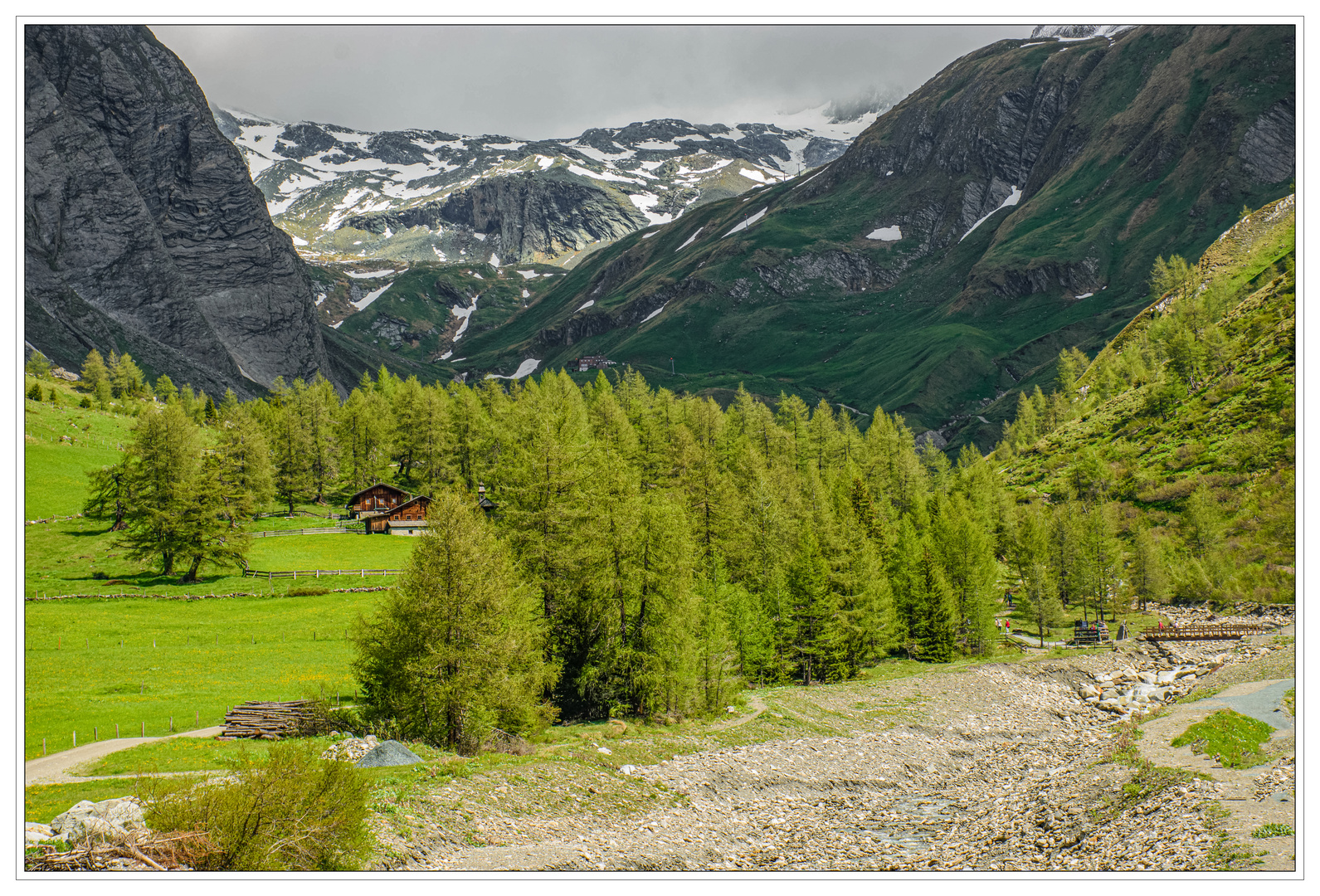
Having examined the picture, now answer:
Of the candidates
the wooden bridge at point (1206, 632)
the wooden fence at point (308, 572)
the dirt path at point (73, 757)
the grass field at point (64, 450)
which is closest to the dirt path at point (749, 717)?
the dirt path at point (73, 757)

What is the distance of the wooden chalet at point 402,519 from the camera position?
299 feet

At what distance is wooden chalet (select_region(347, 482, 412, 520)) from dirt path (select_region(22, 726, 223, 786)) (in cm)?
6213

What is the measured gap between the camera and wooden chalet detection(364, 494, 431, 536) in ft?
299

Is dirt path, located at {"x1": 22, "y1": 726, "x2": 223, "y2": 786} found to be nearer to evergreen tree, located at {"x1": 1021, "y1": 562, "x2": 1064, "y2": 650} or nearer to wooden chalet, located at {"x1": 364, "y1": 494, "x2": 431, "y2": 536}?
wooden chalet, located at {"x1": 364, "y1": 494, "x2": 431, "y2": 536}

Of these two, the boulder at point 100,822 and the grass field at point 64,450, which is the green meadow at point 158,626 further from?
the boulder at point 100,822

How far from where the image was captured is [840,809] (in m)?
33.1

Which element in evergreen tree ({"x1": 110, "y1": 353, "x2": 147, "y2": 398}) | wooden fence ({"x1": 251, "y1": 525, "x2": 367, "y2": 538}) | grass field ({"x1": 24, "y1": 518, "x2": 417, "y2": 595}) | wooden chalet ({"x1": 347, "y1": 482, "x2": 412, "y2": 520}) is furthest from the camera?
evergreen tree ({"x1": 110, "y1": 353, "x2": 147, "y2": 398})

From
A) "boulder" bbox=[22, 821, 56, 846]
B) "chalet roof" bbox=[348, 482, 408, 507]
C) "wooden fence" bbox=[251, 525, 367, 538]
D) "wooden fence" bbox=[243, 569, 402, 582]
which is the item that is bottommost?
"wooden fence" bbox=[243, 569, 402, 582]

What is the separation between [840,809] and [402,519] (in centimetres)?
7117

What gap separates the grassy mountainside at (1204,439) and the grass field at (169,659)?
192 feet

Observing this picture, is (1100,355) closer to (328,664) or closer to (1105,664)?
(1105,664)

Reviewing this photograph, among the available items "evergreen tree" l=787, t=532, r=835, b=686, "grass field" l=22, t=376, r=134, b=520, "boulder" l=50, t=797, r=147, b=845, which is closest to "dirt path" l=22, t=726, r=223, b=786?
"boulder" l=50, t=797, r=147, b=845
